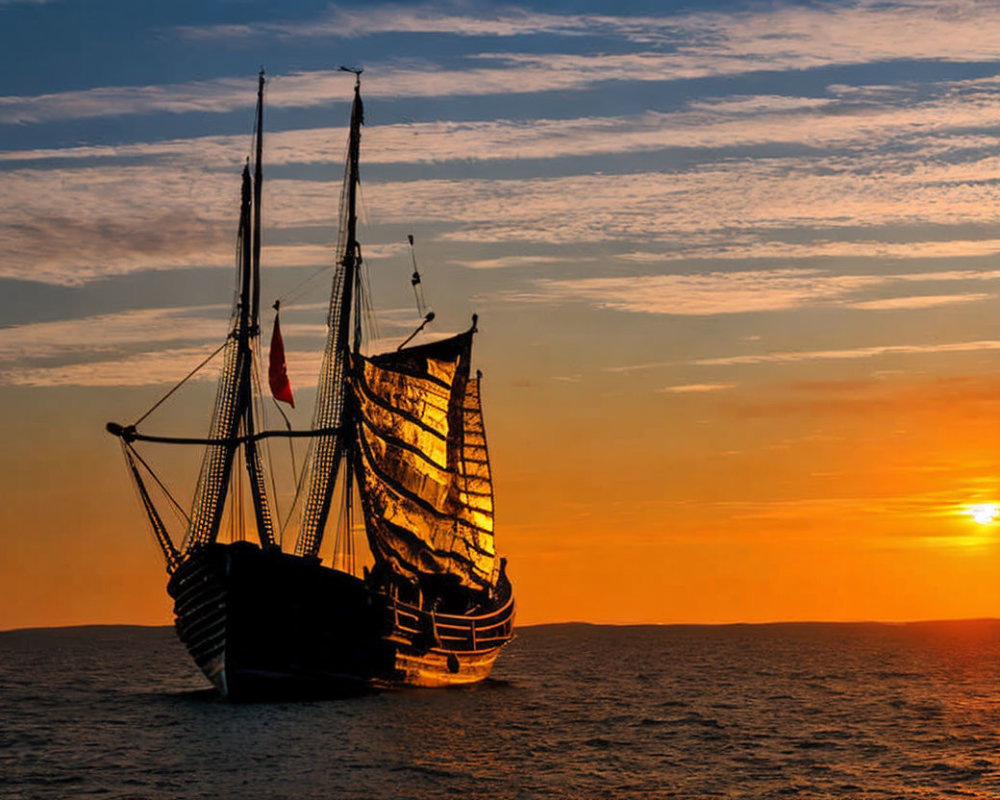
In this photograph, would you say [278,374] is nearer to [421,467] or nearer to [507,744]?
[421,467]

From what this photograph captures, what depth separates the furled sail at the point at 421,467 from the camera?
73875mm

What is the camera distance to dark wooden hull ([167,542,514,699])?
62531 mm

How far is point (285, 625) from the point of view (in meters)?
63.0

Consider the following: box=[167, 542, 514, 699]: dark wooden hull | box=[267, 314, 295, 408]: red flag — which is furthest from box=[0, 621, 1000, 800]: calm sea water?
box=[267, 314, 295, 408]: red flag

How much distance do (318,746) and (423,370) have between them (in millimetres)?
29829

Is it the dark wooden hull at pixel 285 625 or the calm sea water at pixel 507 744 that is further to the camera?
the dark wooden hull at pixel 285 625

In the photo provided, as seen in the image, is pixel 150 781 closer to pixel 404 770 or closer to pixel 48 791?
pixel 48 791

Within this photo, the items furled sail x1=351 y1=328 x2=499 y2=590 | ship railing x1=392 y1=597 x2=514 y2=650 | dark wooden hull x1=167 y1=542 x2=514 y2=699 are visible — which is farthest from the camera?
furled sail x1=351 y1=328 x2=499 y2=590

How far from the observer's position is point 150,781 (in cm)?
4706

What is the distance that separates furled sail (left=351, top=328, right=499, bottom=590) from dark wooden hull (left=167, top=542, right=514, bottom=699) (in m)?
6.01

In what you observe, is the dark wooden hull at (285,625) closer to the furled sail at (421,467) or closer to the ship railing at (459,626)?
the ship railing at (459,626)

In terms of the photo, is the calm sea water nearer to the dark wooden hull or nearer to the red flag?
the dark wooden hull

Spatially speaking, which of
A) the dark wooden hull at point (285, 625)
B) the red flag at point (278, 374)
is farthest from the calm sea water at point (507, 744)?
the red flag at point (278, 374)

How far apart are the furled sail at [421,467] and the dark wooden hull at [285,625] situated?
6.01 metres
